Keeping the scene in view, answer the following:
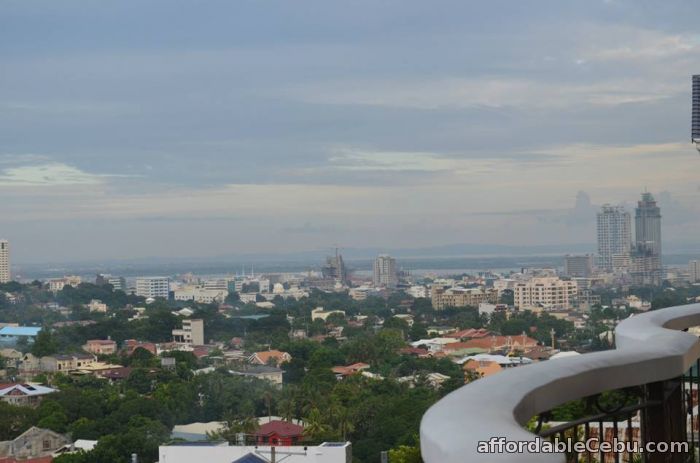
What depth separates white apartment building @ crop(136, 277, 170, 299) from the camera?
48175mm

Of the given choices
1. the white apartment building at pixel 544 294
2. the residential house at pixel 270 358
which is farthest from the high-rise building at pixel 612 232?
the residential house at pixel 270 358

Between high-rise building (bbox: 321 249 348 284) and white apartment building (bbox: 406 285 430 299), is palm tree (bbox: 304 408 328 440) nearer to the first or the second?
white apartment building (bbox: 406 285 430 299)

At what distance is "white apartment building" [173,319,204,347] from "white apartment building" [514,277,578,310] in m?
11.9

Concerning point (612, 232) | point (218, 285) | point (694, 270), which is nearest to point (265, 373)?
point (694, 270)

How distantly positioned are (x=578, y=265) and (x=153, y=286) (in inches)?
760

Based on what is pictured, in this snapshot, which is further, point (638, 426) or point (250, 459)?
point (250, 459)

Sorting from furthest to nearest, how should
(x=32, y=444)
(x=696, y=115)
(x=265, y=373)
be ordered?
(x=265, y=373) < (x=32, y=444) < (x=696, y=115)

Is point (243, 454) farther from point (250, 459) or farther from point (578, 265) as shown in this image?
point (578, 265)

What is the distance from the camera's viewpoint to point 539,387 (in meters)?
0.69

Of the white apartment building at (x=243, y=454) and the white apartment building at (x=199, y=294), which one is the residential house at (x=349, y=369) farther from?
the white apartment building at (x=199, y=294)

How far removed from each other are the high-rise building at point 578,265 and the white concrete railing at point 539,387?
4736cm

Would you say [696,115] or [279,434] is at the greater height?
[696,115]

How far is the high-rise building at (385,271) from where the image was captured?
53234 millimetres

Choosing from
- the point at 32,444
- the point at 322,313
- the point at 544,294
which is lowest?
the point at 32,444
